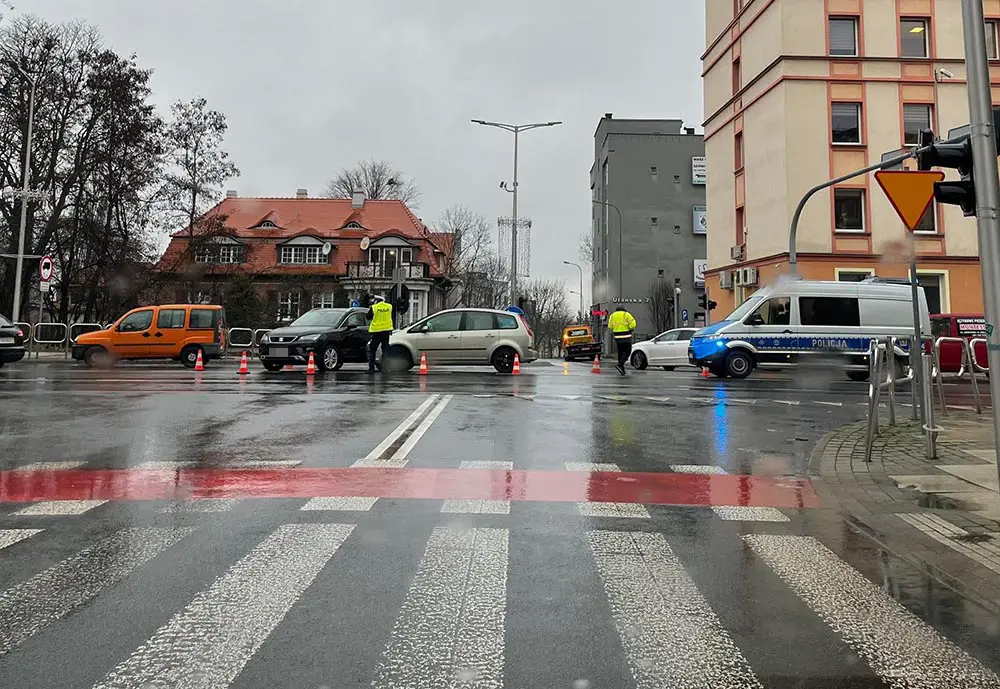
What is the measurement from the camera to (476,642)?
10.4ft

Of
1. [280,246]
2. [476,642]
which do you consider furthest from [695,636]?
[280,246]

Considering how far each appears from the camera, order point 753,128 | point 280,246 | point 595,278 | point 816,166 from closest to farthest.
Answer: point 816,166, point 753,128, point 280,246, point 595,278

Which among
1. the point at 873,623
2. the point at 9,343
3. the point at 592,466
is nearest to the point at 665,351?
the point at 592,466

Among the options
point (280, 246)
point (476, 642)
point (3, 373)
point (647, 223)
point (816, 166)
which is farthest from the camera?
point (647, 223)

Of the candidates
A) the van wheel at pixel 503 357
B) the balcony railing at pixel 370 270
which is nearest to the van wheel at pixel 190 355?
the van wheel at pixel 503 357

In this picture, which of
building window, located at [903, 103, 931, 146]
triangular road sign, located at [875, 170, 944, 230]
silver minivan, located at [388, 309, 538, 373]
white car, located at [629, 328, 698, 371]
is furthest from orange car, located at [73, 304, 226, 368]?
building window, located at [903, 103, 931, 146]

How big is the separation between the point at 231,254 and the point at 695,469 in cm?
4036

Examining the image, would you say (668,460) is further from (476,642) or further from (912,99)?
(912,99)

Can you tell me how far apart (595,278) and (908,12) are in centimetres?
4675

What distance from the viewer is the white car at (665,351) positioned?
81.4ft

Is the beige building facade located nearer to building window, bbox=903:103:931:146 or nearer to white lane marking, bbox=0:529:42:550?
building window, bbox=903:103:931:146

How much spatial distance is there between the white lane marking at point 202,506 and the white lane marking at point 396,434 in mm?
1661

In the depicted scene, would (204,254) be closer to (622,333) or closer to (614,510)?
(622,333)

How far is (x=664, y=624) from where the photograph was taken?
134 inches
